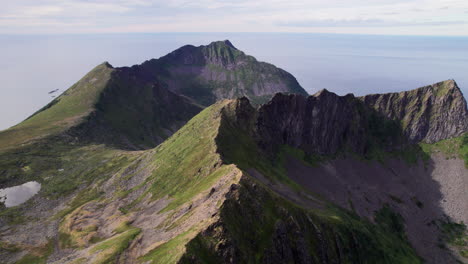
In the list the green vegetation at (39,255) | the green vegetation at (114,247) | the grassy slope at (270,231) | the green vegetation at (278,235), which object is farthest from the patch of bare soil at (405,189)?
the green vegetation at (39,255)

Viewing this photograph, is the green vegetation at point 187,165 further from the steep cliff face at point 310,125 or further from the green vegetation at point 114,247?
the steep cliff face at point 310,125

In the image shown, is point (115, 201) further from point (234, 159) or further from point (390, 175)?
point (390, 175)

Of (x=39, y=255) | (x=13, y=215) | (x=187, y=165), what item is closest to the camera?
(x=39, y=255)

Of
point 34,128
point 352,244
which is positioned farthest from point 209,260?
point 34,128

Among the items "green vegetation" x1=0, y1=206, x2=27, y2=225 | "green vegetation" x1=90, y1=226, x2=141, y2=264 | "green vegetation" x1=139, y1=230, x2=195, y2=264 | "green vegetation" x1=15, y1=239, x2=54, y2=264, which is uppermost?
"green vegetation" x1=139, y1=230, x2=195, y2=264

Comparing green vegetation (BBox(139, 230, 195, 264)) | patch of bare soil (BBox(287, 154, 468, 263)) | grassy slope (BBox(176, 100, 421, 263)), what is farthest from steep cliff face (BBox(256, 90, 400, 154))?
green vegetation (BBox(139, 230, 195, 264))

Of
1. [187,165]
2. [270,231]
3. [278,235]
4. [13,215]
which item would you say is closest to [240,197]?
[270,231]

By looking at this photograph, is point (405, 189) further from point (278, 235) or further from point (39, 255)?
point (39, 255)

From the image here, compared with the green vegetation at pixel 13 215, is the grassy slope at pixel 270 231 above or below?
above

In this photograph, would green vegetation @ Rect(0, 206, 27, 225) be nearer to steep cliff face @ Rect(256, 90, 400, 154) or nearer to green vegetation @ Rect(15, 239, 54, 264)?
green vegetation @ Rect(15, 239, 54, 264)
